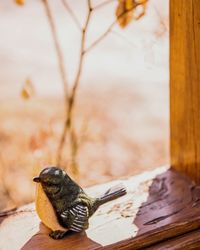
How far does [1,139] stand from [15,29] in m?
0.64

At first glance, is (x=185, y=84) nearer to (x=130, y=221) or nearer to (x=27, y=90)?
(x=130, y=221)

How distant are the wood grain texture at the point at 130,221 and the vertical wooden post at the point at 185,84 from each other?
0.06 metres

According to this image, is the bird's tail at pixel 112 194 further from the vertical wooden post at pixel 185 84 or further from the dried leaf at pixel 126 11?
the dried leaf at pixel 126 11

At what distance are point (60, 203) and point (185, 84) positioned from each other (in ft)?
1.23

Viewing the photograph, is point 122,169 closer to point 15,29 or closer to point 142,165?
point 142,165

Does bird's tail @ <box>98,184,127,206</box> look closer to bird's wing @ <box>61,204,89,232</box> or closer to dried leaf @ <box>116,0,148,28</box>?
bird's wing @ <box>61,204,89,232</box>

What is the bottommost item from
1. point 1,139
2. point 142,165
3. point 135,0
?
point 142,165

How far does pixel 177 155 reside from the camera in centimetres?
119

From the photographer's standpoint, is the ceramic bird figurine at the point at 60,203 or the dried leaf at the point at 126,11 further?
the dried leaf at the point at 126,11

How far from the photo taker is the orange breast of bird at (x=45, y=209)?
3.05 ft

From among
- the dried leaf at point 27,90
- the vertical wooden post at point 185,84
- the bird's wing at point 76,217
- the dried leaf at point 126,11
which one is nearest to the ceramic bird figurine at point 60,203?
the bird's wing at point 76,217

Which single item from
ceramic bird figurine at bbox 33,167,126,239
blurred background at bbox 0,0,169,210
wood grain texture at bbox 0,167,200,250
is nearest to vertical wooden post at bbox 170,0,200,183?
wood grain texture at bbox 0,167,200,250

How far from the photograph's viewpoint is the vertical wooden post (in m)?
1.02

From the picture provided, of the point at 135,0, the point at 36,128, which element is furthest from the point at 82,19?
the point at 135,0
